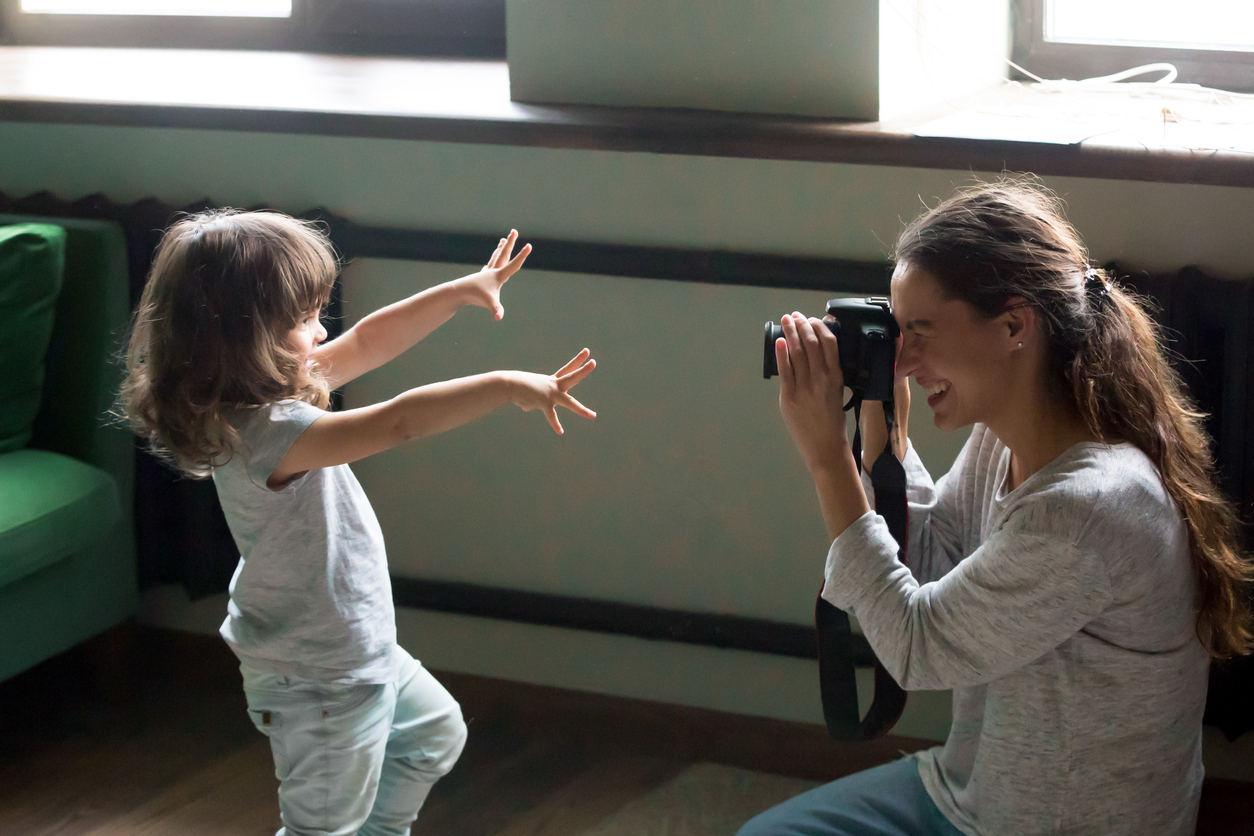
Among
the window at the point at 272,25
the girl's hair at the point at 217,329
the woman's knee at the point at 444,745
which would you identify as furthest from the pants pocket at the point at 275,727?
the window at the point at 272,25

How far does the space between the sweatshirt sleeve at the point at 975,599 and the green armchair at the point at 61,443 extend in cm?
118

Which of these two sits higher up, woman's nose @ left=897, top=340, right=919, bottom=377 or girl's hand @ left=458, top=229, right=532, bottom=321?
girl's hand @ left=458, top=229, right=532, bottom=321

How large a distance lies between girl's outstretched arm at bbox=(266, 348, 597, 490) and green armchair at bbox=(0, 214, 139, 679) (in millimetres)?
697

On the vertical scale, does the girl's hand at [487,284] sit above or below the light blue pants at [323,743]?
above

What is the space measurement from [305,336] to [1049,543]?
79 centimetres

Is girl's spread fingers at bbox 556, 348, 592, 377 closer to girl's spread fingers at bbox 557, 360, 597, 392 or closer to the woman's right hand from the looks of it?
girl's spread fingers at bbox 557, 360, 597, 392

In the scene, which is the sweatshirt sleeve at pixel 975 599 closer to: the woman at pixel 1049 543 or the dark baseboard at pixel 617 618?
the woman at pixel 1049 543

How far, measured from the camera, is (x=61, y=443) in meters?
1.89

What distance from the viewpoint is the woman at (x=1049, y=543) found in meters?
1.01

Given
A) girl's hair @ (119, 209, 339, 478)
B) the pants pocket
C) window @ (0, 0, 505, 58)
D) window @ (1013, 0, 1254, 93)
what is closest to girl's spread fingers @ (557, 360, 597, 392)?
girl's hair @ (119, 209, 339, 478)

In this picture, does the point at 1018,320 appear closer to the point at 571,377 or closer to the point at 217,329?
the point at 571,377

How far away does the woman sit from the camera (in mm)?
1009

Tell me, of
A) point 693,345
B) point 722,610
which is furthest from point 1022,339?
point 722,610

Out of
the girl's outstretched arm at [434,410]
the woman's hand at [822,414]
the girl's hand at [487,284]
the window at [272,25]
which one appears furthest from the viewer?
the window at [272,25]
